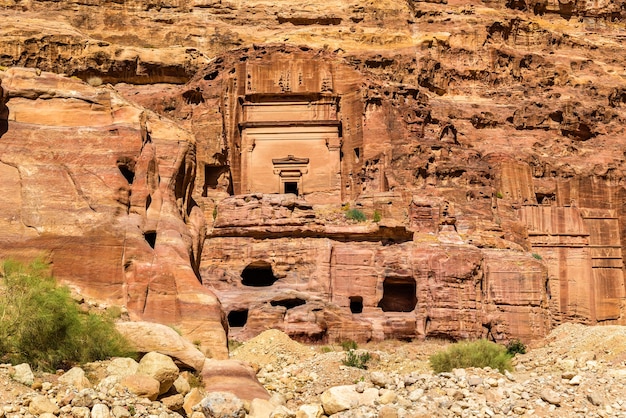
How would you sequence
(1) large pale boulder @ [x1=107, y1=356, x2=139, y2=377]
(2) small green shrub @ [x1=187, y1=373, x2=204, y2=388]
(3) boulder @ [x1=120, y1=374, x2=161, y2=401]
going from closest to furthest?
1. (3) boulder @ [x1=120, y1=374, x2=161, y2=401]
2. (1) large pale boulder @ [x1=107, y1=356, x2=139, y2=377]
3. (2) small green shrub @ [x1=187, y1=373, x2=204, y2=388]

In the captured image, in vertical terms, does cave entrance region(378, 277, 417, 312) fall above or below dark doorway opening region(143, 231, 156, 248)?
below

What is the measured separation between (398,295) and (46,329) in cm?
2283

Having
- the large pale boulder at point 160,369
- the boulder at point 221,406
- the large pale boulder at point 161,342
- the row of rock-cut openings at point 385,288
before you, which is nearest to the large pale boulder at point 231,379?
the large pale boulder at point 161,342

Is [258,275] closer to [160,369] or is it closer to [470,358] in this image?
[470,358]

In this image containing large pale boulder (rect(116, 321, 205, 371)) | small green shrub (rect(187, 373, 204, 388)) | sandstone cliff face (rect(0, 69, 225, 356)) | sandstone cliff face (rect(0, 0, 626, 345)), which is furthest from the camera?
sandstone cliff face (rect(0, 0, 626, 345))

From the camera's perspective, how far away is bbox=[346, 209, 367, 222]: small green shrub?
40.4 meters

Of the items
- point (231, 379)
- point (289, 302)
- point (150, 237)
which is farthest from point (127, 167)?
point (289, 302)

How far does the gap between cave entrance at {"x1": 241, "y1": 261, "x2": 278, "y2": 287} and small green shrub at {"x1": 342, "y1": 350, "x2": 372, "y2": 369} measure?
29.4 feet

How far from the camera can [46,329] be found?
1755cm

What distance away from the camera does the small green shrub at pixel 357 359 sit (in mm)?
27453

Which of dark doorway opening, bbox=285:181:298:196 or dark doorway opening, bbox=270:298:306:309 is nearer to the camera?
dark doorway opening, bbox=270:298:306:309

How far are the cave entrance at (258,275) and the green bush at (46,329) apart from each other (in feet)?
64.4

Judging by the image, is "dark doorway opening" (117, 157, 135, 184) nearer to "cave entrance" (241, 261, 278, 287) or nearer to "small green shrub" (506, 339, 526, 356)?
"cave entrance" (241, 261, 278, 287)

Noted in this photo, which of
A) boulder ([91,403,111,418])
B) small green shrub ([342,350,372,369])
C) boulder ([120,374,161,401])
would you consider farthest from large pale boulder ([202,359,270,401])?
small green shrub ([342,350,372,369])
